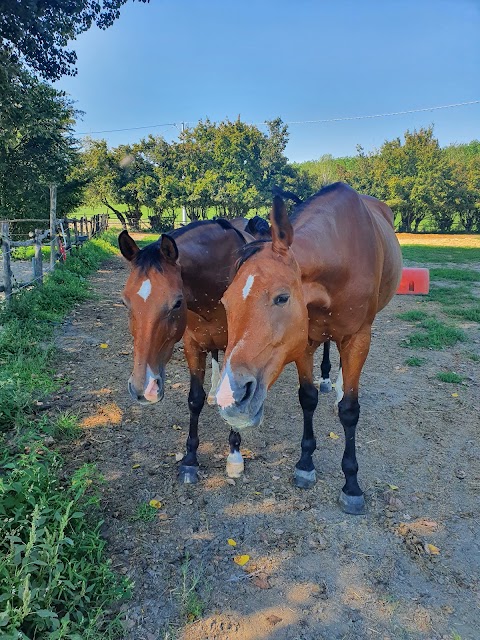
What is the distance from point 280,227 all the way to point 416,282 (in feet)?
27.5

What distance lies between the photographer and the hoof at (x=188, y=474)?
120 inches

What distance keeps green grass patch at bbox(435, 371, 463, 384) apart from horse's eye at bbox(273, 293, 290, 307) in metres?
3.69

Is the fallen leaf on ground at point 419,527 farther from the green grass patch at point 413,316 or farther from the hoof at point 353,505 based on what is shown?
the green grass patch at point 413,316

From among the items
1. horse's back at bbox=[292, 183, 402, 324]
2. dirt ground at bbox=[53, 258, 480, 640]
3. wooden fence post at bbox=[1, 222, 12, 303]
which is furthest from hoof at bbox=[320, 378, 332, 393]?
wooden fence post at bbox=[1, 222, 12, 303]

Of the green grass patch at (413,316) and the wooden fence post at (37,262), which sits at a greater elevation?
the wooden fence post at (37,262)

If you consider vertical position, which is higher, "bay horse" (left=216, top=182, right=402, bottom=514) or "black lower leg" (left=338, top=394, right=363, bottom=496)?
"bay horse" (left=216, top=182, right=402, bottom=514)

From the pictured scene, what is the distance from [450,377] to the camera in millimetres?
4855

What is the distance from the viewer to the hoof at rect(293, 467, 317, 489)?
9.92 feet

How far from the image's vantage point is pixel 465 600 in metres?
2.09

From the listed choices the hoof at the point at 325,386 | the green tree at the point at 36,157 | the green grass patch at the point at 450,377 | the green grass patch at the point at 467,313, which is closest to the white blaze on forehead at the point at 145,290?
the hoof at the point at 325,386

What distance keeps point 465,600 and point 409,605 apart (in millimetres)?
305

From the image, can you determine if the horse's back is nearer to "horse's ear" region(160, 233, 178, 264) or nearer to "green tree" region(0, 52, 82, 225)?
"horse's ear" region(160, 233, 178, 264)

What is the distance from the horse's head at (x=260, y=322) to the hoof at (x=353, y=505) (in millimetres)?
1307

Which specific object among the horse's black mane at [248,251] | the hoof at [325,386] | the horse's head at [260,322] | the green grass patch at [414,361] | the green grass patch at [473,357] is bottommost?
the hoof at [325,386]
